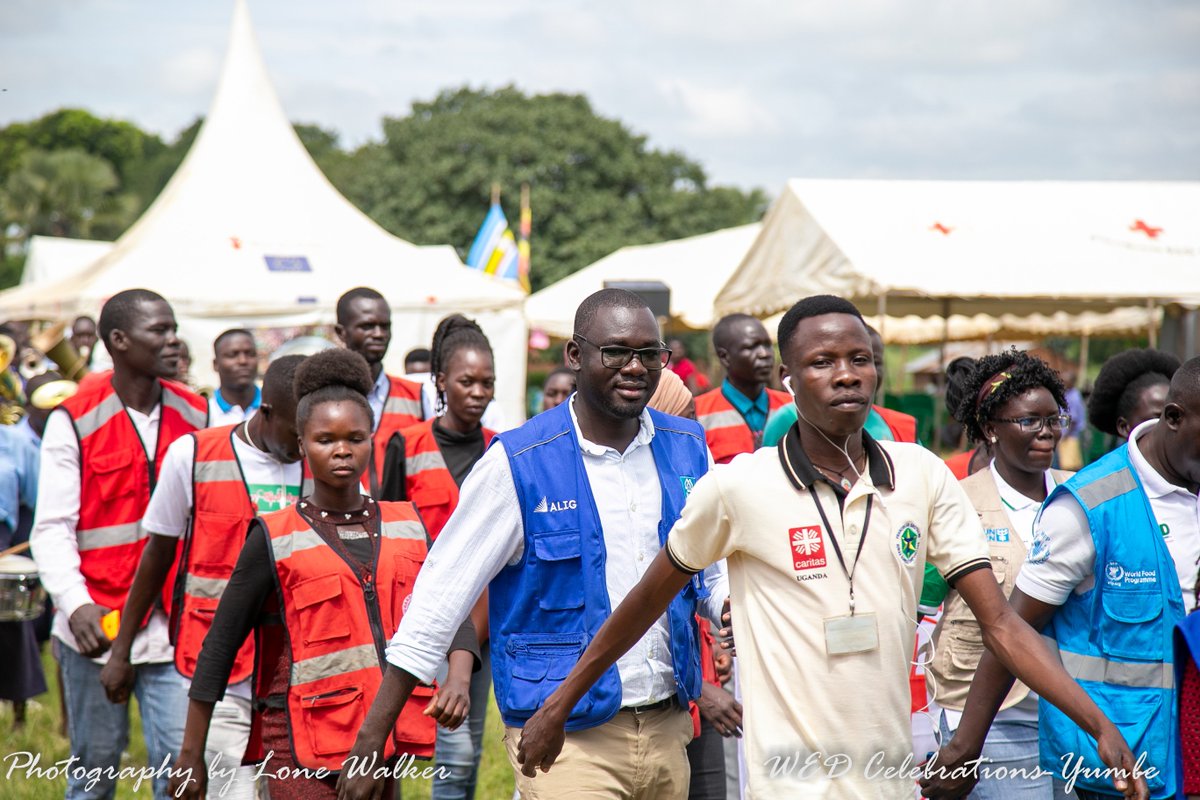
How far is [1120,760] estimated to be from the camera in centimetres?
304

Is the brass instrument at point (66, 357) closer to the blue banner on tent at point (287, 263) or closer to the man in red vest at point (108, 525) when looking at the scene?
the blue banner on tent at point (287, 263)

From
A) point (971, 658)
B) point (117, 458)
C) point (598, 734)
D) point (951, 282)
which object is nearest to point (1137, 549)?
point (971, 658)

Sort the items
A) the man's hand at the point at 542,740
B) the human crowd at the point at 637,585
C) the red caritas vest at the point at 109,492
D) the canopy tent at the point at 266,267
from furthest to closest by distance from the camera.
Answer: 1. the canopy tent at the point at 266,267
2. the red caritas vest at the point at 109,492
3. the man's hand at the point at 542,740
4. the human crowd at the point at 637,585

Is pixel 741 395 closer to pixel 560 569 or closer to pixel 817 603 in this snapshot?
pixel 560 569

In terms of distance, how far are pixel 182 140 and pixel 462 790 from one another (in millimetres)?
72927

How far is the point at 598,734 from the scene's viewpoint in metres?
3.37

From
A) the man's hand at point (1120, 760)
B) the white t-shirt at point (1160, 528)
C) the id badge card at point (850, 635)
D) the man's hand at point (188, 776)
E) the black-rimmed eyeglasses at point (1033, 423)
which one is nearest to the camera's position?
the id badge card at point (850, 635)

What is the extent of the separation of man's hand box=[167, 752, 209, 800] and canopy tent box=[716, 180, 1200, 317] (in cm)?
907

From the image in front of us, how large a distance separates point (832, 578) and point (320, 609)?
6.12 feet

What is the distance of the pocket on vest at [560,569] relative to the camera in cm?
339

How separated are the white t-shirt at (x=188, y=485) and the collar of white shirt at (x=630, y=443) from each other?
5.44 feet

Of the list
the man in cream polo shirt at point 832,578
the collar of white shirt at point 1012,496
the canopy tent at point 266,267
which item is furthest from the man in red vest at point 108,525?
the canopy tent at point 266,267

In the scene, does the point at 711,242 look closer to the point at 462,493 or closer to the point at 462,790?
the point at 462,790

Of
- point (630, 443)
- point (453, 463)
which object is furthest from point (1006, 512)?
point (453, 463)
